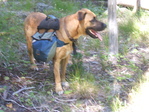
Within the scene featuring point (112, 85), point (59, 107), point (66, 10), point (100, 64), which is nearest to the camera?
point (59, 107)

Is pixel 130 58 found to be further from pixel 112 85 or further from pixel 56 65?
pixel 56 65

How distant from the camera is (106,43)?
6.57m

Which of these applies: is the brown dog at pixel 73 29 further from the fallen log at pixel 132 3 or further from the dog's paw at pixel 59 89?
the fallen log at pixel 132 3

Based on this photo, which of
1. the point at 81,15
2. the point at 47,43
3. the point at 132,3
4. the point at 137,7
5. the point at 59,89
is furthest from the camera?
the point at 132,3

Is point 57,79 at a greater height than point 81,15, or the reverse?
point 81,15

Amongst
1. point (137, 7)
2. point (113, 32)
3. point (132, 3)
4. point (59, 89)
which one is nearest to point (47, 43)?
point (59, 89)

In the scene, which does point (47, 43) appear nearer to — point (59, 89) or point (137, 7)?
point (59, 89)

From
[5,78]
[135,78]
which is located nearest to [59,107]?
[5,78]

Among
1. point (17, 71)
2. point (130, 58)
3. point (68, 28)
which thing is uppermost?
point (68, 28)

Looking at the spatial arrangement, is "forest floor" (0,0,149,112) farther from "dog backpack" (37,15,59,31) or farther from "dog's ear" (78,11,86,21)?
"dog's ear" (78,11,86,21)

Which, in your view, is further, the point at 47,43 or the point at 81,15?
the point at 47,43

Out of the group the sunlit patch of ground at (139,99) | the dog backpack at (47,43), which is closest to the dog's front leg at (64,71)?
the dog backpack at (47,43)

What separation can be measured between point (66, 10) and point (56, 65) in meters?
5.10

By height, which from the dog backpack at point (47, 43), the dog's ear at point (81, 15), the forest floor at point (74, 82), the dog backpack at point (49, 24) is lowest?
the forest floor at point (74, 82)
